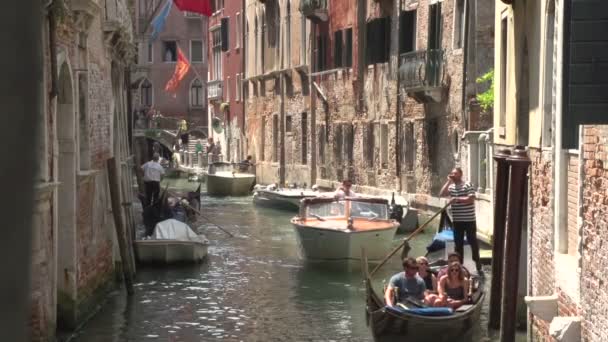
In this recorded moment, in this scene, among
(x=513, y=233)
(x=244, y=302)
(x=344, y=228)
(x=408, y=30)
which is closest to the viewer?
(x=513, y=233)

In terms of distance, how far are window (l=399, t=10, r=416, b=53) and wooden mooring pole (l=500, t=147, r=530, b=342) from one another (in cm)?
1587

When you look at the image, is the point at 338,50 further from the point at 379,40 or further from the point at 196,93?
the point at 196,93

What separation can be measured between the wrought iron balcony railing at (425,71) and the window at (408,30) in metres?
1.02

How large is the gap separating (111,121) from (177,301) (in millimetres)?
2565

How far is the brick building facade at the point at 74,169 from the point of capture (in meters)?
8.72

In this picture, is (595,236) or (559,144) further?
(559,144)

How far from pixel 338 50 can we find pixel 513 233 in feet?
70.4

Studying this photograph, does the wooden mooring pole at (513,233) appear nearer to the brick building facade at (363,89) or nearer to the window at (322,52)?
the brick building facade at (363,89)

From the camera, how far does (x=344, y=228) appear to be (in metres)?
16.5

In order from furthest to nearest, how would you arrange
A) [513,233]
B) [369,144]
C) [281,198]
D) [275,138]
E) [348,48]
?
[275,138] → [348,48] → [369,144] → [281,198] → [513,233]

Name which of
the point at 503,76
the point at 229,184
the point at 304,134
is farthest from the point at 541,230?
the point at 229,184

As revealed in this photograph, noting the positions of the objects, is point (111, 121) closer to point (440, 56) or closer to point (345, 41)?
point (440, 56)

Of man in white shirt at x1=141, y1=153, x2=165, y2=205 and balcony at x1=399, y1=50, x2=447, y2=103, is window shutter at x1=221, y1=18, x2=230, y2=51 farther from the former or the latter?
man in white shirt at x1=141, y1=153, x2=165, y2=205

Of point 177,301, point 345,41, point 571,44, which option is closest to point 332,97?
point 345,41
